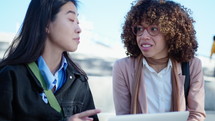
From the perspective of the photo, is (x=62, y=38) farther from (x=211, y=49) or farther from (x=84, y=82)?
(x=211, y=49)

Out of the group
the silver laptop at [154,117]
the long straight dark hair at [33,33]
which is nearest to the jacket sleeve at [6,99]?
the long straight dark hair at [33,33]

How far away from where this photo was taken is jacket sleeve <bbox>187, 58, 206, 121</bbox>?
240 centimetres

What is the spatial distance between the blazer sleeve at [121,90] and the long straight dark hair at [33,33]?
0.85m

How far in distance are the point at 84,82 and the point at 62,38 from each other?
0.36 m

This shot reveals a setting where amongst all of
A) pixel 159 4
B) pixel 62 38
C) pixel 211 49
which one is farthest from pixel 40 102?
pixel 211 49

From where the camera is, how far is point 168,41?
250cm

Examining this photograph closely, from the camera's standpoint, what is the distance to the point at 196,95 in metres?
2.43

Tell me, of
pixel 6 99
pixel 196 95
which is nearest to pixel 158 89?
pixel 196 95

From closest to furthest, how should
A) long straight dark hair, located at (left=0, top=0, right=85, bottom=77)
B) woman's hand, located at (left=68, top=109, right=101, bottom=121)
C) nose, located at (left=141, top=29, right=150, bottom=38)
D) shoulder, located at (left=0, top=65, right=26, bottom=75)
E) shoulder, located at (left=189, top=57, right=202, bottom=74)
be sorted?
woman's hand, located at (left=68, top=109, right=101, bottom=121) < shoulder, located at (left=0, top=65, right=26, bottom=75) < long straight dark hair, located at (left=0, top=0, right=85, bottom=77) < nose, located at (left=141, top=29, right=150, bottom=38) < shoulder, located at (left=189, top=57, right=202, bottom=74)

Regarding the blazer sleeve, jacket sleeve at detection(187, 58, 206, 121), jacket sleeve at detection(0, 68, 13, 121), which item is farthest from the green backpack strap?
jacket sleeve at detection(187, 58, 206, 121)

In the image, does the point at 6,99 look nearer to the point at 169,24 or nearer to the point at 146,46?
the point at 146,46

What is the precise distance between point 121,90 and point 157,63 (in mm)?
376

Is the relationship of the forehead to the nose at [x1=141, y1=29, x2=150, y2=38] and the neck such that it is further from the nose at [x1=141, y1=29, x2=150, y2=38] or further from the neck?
the neck

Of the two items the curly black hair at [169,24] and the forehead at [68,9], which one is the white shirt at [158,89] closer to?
the curly black hair at [169,24]
